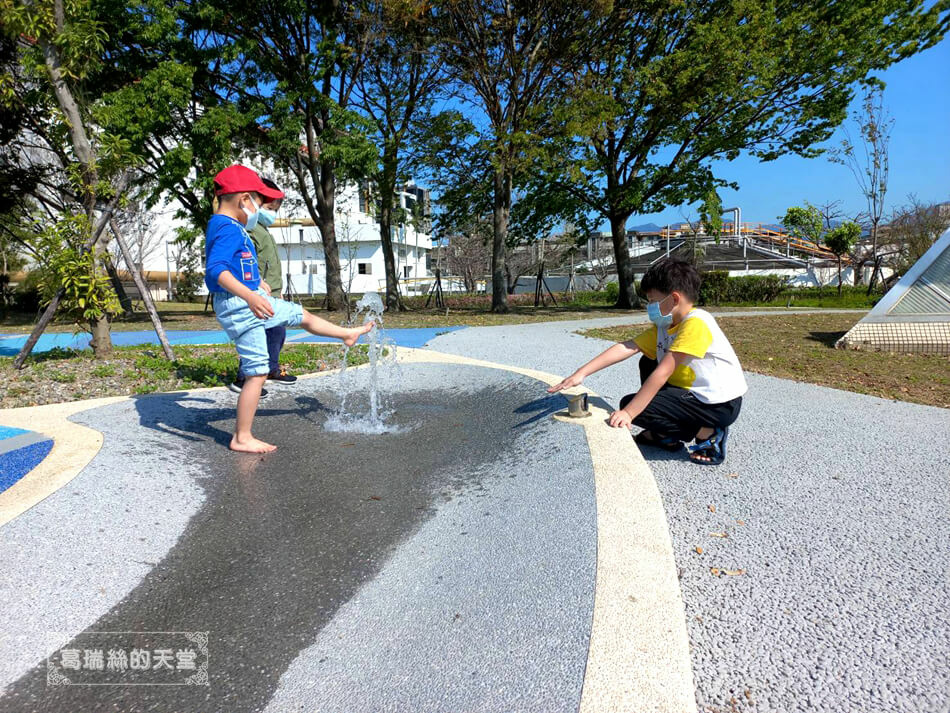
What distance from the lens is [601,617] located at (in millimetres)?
1682

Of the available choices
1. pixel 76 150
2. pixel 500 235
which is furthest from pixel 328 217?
pixel 76 150

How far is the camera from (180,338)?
465 inches

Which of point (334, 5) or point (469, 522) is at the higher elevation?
point (334, 5)

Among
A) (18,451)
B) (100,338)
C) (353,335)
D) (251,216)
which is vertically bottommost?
(18,451)

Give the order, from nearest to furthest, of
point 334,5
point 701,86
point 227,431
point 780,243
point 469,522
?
1. point 469,522
2. point 227,431
3. point 701,86
4. point 334,5
5. point 780,243

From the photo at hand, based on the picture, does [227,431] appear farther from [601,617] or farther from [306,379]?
[601,617]

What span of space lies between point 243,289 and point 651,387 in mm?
2302

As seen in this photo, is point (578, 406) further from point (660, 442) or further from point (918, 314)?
point (918, 314)

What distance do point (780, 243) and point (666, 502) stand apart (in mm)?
51297

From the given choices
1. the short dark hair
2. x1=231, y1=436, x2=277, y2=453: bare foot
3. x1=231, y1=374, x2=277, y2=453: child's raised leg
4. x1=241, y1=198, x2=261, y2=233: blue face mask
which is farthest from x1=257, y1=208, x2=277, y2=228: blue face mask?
the short dark hair

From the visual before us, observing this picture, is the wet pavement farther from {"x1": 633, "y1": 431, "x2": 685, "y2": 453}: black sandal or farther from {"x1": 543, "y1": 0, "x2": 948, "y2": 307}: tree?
{"x1": 543, "y1": 0, "x2": 948, "y2": 307}: tree

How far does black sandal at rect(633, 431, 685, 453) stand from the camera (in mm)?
3475

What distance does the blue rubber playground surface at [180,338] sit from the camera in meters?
9.84

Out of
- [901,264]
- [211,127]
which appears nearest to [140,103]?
[211,127]
